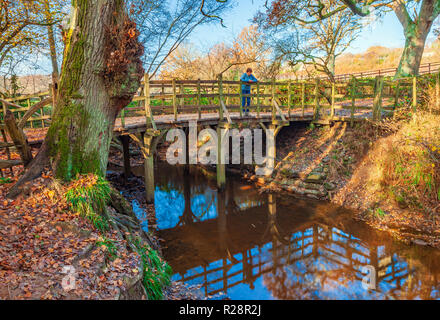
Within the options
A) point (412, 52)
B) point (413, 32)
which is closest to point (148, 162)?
point (412, 52)

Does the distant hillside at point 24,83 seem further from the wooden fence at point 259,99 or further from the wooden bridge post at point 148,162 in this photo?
the wooden bridge post at point 148,162

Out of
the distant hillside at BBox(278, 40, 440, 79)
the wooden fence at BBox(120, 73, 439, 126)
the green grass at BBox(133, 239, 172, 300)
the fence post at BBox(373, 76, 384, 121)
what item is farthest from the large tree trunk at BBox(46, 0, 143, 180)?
the distant hillside at BBox(278, 40, 440, 79)

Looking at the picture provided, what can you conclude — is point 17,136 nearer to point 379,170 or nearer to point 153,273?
point 153,273

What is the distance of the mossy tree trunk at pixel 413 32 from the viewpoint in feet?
44.4

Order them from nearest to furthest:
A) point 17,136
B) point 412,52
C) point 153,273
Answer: point 153,273
point 17,136
point 412,52

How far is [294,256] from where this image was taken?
6777mm

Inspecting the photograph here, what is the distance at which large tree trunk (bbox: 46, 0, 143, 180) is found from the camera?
5.21 meters

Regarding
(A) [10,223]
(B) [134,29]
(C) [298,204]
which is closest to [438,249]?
(C) [298,204]

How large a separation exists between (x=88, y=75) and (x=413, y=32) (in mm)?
15300

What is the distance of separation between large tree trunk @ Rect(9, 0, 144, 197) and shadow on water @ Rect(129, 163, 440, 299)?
3.09 m

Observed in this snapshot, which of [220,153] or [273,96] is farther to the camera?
[273,96]

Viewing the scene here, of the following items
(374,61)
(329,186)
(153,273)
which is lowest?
(153,273)

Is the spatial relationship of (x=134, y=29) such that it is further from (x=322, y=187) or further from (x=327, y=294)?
(x=322, y=187)
